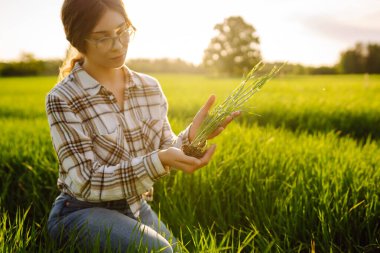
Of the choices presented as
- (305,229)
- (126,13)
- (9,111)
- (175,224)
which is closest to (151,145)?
(175,224)

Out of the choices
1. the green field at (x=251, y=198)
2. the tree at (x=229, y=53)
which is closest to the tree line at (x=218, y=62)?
the tree at (x=229, y=53)

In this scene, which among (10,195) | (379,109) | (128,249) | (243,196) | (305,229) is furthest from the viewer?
(379,109)

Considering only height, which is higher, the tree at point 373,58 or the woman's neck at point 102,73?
the tree at point 373,58

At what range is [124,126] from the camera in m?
1.95

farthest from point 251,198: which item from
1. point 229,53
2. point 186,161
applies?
point 229,53

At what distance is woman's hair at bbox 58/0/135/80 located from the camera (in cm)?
171

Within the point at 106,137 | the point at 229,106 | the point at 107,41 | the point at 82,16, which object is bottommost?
the point at 106,137

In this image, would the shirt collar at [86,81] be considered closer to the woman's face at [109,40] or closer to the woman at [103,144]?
the woman at [103,144]

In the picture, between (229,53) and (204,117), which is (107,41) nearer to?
(204,117)

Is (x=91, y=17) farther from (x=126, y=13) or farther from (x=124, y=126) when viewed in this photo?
(x=124, y=126)

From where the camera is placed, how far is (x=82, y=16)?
172 centimetres

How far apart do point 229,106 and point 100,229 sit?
0.77m

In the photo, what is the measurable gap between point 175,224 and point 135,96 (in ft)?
2.60

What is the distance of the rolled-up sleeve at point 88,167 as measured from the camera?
164 centimetres
